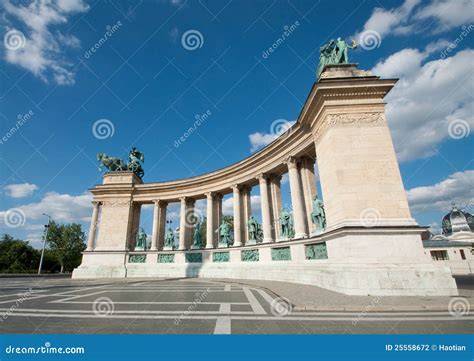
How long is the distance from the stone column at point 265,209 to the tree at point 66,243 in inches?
2417

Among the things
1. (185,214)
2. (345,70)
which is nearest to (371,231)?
(345,70)

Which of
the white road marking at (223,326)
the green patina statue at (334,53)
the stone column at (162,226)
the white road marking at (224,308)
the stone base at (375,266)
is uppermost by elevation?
the green patina statue at (334,53)

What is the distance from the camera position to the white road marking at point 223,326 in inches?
220

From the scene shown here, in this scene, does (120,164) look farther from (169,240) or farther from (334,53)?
(334,53)

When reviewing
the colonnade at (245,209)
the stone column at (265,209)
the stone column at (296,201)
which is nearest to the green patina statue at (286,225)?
the colonnade at (245,209)

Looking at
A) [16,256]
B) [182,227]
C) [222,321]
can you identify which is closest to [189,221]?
[182,227]

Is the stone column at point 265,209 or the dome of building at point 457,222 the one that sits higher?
the dome of building at point 457,222

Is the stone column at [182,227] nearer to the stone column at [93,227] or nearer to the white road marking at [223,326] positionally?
the stone column at [93,227]

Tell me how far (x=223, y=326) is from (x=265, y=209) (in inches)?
700

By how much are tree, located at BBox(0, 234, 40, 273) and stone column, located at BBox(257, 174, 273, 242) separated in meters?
62.9

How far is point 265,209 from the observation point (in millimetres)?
23578

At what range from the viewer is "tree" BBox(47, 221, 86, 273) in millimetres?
62375

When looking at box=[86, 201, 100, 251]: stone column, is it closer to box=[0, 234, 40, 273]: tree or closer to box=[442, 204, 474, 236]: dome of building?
box=[0, 234, 40, 273]: tree

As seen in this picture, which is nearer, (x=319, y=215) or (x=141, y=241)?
(x=319, y=215)
